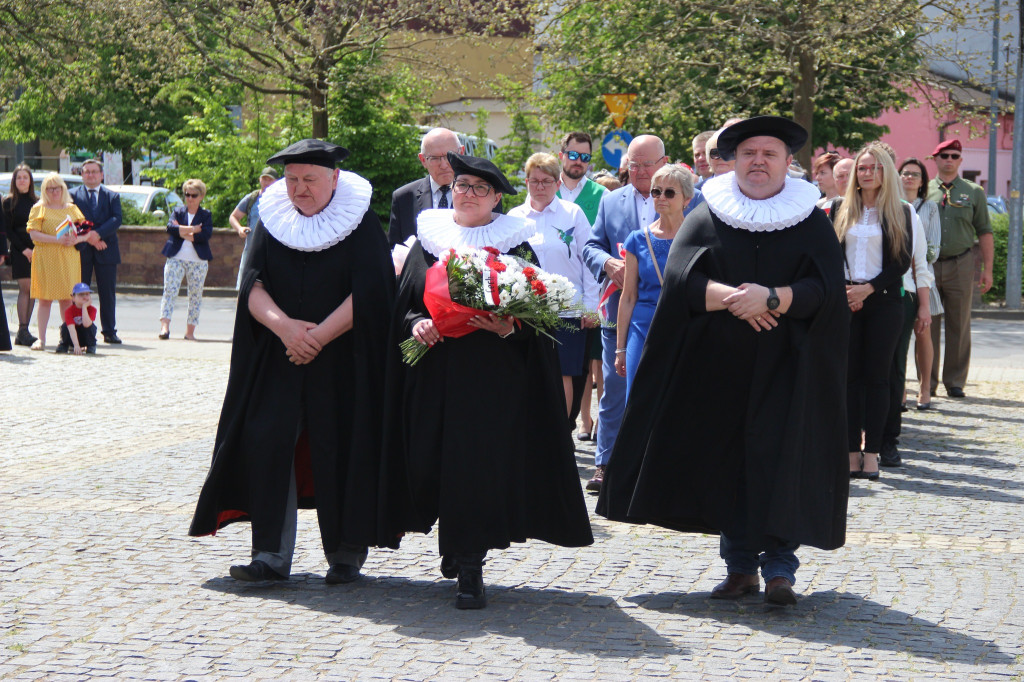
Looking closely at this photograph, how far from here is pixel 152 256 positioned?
25531 millimetres

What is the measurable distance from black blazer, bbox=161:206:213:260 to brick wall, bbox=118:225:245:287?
8.39m

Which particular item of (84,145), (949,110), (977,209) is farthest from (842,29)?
(84,145)

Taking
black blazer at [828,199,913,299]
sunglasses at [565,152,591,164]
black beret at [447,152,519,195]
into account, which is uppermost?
sunglasses at [565,152,591,164]

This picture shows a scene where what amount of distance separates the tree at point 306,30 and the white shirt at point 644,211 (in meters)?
15.5

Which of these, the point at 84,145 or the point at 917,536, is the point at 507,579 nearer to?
the point at 917,536

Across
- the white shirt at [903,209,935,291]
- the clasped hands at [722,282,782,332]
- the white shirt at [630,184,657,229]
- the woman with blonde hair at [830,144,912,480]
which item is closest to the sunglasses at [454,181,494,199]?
the clasped hands at [722,282,782,332]

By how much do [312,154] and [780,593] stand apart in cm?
272

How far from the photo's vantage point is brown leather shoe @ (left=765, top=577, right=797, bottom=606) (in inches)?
220

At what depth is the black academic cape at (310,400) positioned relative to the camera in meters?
5.92

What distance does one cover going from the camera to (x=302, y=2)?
24.4 m

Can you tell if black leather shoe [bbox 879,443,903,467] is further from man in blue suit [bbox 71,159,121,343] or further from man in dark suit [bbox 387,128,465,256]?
man in blue suit [bbox 71,159,121,343]

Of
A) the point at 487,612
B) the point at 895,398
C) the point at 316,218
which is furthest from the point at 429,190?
the point at 895,398

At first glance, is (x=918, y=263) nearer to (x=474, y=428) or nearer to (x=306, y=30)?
(x=474, y=428)

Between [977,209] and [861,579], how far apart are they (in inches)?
293
